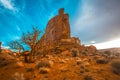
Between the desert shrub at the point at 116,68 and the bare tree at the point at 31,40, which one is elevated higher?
the bare tree at the point at 31,40

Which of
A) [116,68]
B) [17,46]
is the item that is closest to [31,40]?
[17,46]

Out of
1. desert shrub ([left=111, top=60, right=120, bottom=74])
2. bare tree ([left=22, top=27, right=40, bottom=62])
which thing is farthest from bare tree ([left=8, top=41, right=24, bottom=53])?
desert shrub ([left=111, top=60, right=120, bottom=74])

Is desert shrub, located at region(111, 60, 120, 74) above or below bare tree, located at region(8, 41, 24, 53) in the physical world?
below

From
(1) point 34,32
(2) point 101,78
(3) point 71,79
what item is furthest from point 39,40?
(2) point 101,78

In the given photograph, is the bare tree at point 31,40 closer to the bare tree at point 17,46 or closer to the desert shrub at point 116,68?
the bare tree at point 17,46

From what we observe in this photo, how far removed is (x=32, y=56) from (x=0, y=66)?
493 cm

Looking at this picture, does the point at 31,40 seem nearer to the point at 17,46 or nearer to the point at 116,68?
the point at 17,46

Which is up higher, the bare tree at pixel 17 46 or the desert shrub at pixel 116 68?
the bare tree at pixel 17 46

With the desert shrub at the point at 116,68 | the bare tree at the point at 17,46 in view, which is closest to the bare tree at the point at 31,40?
the bare tree at the point at 17,46

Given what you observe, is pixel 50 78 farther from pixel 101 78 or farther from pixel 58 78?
pixel 101 78

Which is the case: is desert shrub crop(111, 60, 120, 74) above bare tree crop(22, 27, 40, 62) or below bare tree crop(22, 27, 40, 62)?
below

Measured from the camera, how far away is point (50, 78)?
10.4 metres

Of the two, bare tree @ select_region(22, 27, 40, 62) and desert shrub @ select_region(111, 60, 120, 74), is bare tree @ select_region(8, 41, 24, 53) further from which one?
desert shrub @ select_region(111, 60, 120, 74)

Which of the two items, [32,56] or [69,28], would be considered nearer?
[32,56]
